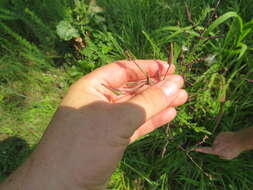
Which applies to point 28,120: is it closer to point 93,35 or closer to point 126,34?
point 93,35

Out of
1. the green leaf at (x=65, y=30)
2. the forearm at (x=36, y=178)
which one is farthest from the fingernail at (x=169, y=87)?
the green leaf at (x=65, y=30)

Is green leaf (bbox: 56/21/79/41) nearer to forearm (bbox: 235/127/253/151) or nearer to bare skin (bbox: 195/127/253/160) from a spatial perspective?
bare skin (bbox: 195/127/253/160)

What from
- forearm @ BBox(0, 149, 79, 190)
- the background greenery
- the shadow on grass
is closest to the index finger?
the background greenery

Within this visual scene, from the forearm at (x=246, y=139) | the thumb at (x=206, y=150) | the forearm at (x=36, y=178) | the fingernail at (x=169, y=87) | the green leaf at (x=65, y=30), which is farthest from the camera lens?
the green leaf at (x=65, y=30)

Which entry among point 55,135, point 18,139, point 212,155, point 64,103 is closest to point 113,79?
point 64,103

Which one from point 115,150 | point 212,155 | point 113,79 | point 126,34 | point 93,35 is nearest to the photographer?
point 115,150

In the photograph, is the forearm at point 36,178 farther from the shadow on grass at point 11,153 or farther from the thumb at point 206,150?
the thumb at point 206,150

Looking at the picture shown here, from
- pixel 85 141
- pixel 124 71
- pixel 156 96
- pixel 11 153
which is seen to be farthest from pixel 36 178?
pixel 11 153
